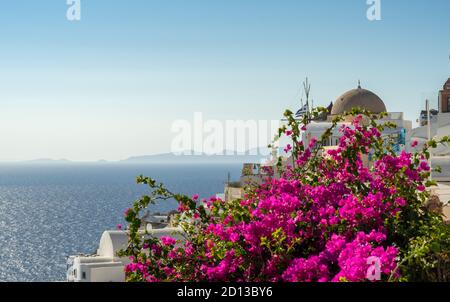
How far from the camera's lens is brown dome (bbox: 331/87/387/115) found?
1720 inches

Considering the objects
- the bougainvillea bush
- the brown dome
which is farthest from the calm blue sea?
the bougainvillea bush

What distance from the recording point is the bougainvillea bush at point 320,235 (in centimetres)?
565

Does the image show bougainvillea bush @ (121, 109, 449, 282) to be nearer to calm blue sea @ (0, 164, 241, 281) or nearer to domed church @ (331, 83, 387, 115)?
domed church @ (331, 83, 387, 115)

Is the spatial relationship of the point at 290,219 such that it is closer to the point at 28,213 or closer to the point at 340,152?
the point at 340,152

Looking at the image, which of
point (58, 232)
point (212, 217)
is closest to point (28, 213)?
point (58, 232)

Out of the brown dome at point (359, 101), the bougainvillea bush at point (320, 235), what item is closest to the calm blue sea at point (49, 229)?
the brown dome at point (359, 101)

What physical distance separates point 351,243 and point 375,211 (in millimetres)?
784

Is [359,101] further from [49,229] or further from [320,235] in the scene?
[49,229]

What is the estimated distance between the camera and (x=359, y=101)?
4359cm

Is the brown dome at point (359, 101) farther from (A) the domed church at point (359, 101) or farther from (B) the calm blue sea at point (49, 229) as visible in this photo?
(B) the calm blue sea at point (49, 229)

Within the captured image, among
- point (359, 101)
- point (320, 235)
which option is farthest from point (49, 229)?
point (320, 235)

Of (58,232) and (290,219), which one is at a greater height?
(290,219)

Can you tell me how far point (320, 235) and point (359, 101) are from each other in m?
38.4

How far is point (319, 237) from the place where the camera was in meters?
6.34
